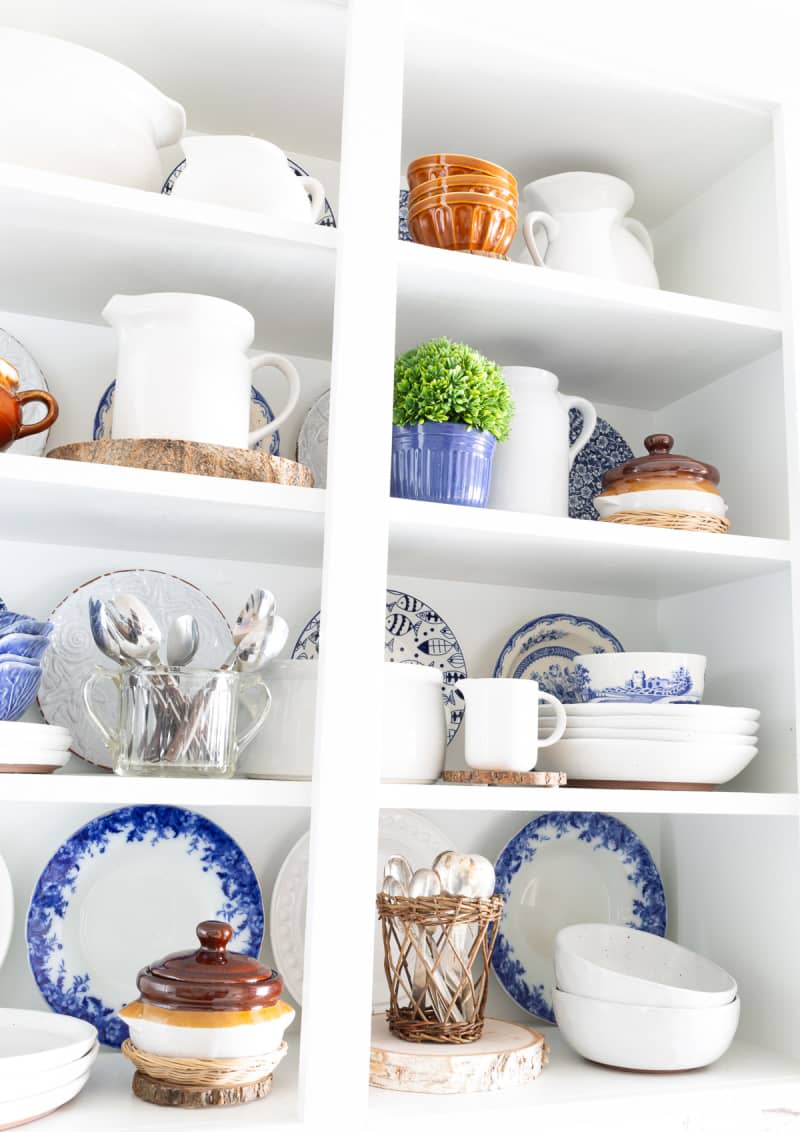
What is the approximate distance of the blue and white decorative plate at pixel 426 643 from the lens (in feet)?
4.83

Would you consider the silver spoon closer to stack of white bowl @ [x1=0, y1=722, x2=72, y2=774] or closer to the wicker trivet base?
stack of white bowl @ [x1=0, y1=722, x2=72, y2=774]

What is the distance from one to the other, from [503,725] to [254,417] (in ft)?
1.78

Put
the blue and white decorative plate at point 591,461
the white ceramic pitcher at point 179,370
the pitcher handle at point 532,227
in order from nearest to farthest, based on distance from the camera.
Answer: the white ceramic pitcher at point 179,370
the pitcher handle at point 532,227
the blue and white decorative plate at point 591,461

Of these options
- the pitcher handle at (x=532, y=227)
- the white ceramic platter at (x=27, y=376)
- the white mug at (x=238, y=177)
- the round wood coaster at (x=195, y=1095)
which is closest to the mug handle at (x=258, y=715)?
Answer: the round wood coaster at (x=195, y=1095)

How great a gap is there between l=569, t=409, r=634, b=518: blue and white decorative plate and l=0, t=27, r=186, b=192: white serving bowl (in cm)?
75

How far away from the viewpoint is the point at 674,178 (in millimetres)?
1533

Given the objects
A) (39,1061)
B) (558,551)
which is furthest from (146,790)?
(558,551)

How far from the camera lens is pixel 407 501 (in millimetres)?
1149

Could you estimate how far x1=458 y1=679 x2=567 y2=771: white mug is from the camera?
1.20m

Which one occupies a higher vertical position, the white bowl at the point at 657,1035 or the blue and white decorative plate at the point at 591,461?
the blue and white decorative plate at the point at 591,461

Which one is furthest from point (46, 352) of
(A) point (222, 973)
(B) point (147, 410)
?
(A) point (222, 973)

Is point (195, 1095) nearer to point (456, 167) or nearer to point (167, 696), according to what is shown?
point (167, 696)

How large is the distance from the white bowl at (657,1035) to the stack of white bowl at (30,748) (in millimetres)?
679

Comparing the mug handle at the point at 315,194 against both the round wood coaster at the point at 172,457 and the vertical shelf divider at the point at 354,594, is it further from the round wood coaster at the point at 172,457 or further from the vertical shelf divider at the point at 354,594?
the round wood coaster at the point at 172,457
